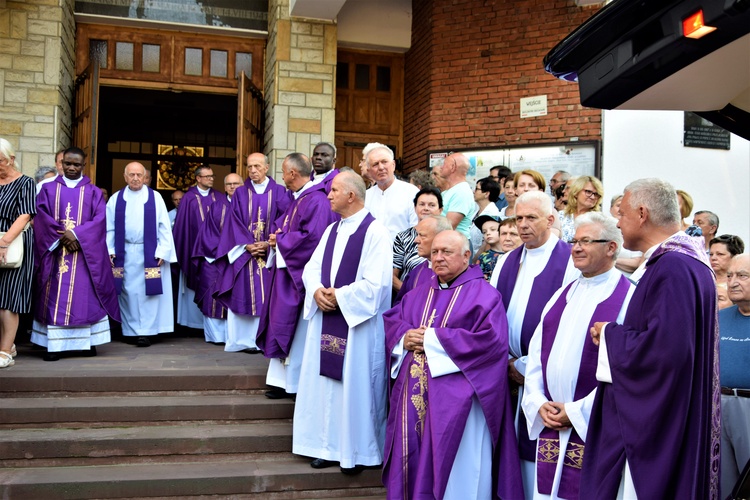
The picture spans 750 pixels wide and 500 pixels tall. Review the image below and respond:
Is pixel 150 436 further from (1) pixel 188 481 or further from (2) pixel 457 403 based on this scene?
(2) pixel 457 403

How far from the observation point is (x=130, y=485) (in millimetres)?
4809

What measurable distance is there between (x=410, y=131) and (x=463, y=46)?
1619 millimetres

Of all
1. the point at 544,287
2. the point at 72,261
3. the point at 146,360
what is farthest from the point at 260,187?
the point at 544,287

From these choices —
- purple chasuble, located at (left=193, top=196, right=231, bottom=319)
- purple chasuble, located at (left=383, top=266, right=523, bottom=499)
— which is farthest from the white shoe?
purple chasuble, located at (left=383, top=266, right=523, bottom=499)

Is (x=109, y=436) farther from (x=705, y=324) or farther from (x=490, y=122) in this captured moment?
(x=490, y=122)

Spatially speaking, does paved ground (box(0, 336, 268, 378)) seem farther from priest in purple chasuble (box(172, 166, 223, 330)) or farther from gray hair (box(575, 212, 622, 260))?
gray hair (box(575, 212, 622, 260))

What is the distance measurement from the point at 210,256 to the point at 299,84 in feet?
11.4

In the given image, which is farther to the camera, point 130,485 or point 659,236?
point 130,485

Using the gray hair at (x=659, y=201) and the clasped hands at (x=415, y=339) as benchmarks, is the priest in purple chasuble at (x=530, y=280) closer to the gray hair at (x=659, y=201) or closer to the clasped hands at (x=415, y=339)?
the clasped hands at (x=415, y=339)

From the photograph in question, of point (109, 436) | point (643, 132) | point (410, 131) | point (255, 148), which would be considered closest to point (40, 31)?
point (255, 148)

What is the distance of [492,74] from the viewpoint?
10555 millimetres

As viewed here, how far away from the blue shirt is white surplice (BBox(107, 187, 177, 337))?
17.8ft

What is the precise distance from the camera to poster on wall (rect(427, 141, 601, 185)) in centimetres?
978

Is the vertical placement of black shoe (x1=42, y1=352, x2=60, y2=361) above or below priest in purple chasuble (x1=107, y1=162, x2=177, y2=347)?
below
